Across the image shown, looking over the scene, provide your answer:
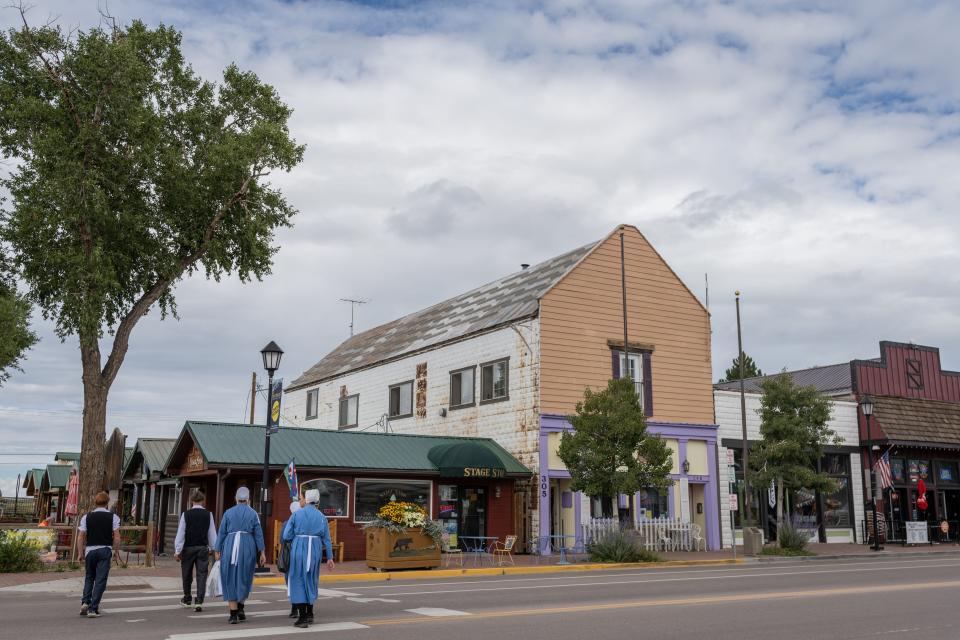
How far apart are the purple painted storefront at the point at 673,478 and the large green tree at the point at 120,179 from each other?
406 inches

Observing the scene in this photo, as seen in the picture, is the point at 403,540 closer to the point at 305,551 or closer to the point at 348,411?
the point at 305,551

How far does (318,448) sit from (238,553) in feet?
45.6

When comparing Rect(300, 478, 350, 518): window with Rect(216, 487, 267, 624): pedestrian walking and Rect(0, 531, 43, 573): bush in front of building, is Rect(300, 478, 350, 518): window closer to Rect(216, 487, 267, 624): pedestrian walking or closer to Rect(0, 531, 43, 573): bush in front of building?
Rect(0, 531, 43, 573): bush in front of building

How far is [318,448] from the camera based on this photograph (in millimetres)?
25812

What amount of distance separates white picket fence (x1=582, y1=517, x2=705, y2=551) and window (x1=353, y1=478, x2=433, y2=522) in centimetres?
496

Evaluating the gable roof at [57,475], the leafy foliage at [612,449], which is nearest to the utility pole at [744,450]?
the leafy foliage at [612,449]

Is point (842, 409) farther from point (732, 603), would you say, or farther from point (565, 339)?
point (732, 603)

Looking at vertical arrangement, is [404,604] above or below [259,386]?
below

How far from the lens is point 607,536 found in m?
24.3

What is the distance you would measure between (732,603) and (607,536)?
10903 mm

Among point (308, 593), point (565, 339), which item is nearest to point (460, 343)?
point (565, 339)

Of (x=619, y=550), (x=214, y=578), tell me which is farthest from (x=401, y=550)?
(x=214, y=578)

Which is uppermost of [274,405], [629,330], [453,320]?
[453,320]

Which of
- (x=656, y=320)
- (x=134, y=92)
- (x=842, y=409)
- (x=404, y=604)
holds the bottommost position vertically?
(x=404, y=604)
